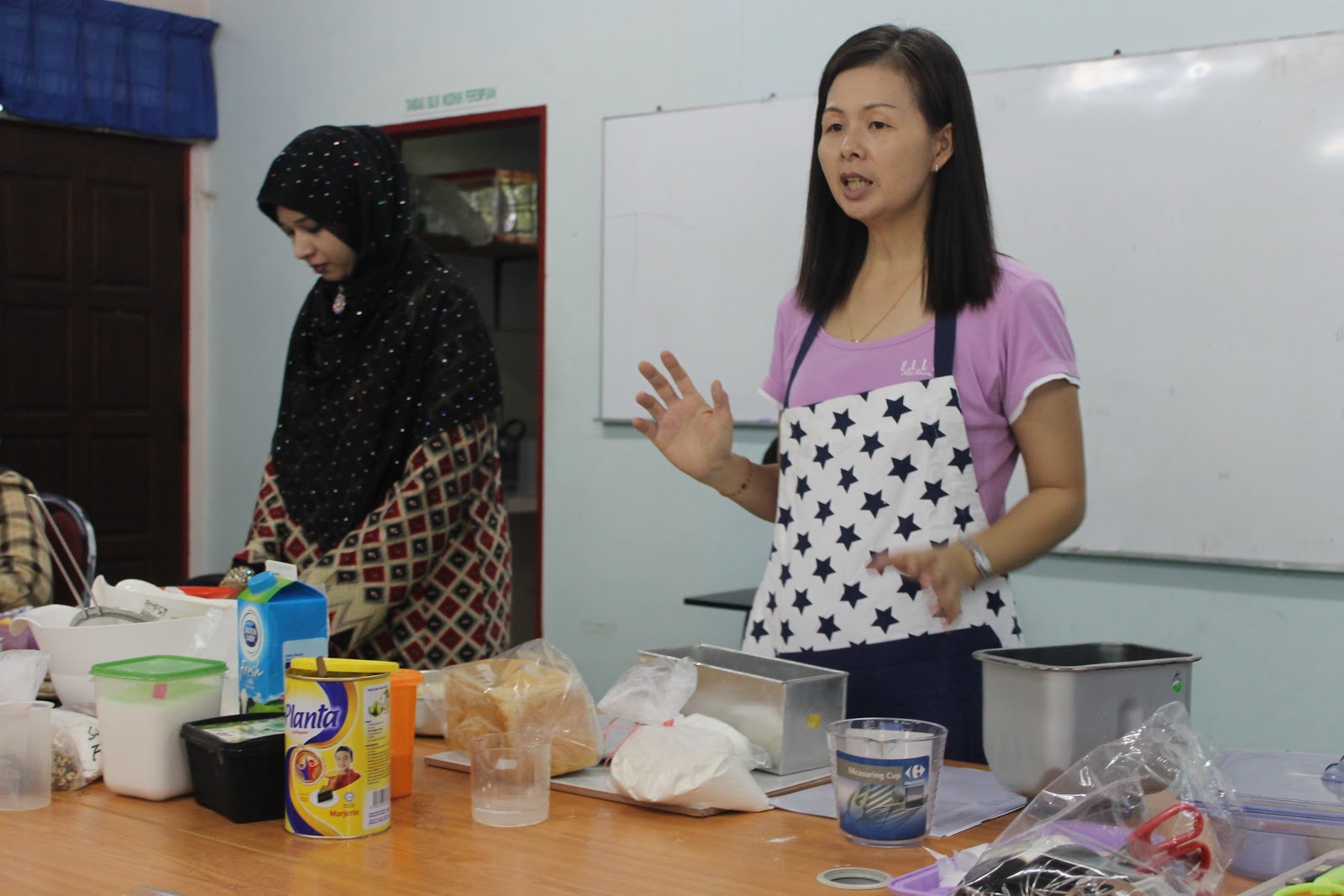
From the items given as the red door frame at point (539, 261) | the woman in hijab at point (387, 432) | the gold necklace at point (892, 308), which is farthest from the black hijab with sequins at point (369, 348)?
the red door frame at point (539, 261)

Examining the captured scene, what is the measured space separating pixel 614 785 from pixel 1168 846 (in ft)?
1.84

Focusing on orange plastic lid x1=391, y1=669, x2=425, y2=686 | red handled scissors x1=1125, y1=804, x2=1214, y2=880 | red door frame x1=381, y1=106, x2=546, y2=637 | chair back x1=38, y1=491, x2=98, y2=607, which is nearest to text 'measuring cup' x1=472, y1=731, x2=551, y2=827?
orange plastic lid x1=391, y1=669, x2=425, y2=686

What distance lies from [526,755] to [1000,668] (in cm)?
47

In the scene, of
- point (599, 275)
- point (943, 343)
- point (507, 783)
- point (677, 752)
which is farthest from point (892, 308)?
point (599, 275)

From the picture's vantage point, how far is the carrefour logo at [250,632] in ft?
Result: 4.86

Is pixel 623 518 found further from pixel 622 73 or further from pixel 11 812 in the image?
pixel 11 812

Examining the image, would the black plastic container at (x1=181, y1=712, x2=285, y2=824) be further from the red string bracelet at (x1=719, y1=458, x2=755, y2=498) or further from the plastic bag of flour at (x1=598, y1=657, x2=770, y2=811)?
the red string bracelet at (x1=719, y1=458, x2=755, y2=498)

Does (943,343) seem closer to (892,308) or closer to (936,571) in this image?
(892,308)

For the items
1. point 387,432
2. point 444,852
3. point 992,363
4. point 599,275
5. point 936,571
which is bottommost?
point 444,852

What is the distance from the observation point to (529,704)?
4.87 feet

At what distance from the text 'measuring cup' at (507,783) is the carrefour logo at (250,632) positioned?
0.30m

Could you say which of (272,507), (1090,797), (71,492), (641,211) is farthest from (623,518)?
(1090,797)

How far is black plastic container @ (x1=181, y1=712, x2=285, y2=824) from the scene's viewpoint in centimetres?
132

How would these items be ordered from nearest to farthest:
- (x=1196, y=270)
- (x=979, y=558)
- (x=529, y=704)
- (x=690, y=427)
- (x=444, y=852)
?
(x=444, y=852) → (x=529, y=704) → (x=979, y=558) → (x=690, y=427) → (x=1196, y=270)
